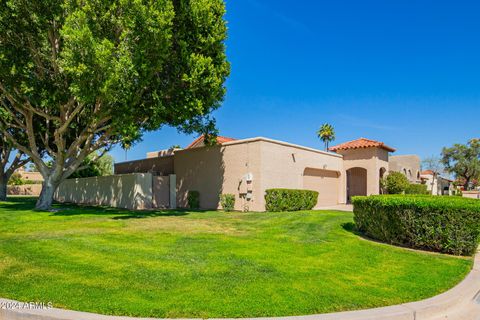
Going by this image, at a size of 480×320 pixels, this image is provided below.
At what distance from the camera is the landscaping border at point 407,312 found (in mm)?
4000

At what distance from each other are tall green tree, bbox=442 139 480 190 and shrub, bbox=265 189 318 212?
151 ft

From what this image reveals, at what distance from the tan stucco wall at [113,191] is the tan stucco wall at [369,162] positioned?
1521 centimetres

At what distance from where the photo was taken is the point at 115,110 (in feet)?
49.5

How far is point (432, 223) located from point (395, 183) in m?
19.3

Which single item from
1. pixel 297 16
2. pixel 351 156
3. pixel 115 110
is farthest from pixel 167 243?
pixel 351 156

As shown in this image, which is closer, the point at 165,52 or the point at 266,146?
the point at 165,52

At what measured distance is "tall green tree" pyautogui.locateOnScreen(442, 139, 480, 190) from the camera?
171ft

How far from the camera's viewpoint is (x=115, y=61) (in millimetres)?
12609

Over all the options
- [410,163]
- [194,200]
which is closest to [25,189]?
[194,200]

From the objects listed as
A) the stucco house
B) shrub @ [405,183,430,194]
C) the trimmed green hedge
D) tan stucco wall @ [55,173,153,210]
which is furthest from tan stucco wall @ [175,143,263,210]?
shrub @ [405,183,430,194]

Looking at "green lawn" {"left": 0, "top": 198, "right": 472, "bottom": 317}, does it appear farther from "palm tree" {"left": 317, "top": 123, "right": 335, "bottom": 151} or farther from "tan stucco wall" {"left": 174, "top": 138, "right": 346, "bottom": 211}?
"palm tree" {"left": 317, "top": 123, "right": 335, "bottom": 151}

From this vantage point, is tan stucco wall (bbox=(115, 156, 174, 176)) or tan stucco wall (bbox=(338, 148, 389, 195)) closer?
tan stucco wall (bbox=(115, 156, 174, 176))

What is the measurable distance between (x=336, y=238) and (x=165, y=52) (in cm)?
1027

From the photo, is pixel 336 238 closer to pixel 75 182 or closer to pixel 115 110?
pixel 115 110
